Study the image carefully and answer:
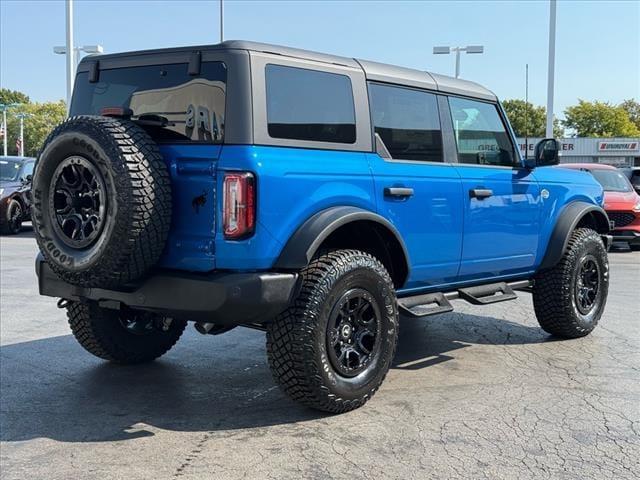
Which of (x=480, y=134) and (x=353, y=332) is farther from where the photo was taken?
(x=480, y=134)

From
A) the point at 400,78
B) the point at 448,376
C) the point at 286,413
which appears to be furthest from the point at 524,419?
the point at 400,78

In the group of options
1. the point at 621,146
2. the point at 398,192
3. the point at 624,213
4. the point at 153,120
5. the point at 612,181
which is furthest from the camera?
the point at 621,146

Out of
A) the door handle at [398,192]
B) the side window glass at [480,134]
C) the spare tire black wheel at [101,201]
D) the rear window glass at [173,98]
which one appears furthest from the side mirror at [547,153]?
the spare tire black wheel at [101,201]

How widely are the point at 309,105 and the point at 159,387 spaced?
216cm

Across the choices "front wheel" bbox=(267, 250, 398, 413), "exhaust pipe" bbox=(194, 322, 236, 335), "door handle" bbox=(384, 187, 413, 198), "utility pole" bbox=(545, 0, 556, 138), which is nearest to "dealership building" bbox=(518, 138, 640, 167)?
"utility pole" bbox=(545, 0, 556, 138)

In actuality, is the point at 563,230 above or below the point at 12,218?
above

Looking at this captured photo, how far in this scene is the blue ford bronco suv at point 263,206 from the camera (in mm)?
3771

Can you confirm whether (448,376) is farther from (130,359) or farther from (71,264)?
(71,264)

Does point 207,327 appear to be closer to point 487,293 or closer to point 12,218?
point 487,293

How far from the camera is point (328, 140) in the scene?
14.2ft

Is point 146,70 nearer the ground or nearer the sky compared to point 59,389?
nearer the sky

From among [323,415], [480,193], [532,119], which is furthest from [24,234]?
[532,119]

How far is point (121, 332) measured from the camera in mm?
5203

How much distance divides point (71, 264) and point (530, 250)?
12.3 ft
